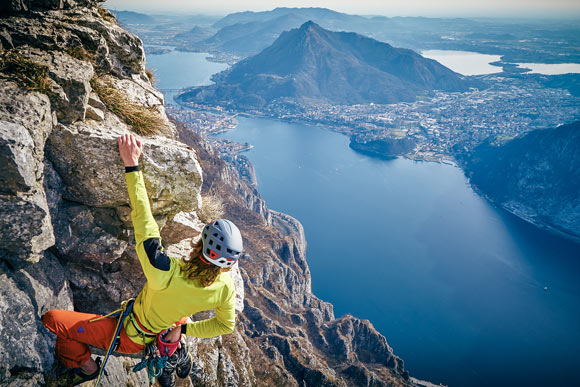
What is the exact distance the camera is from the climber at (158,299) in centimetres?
302

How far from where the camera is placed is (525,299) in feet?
200

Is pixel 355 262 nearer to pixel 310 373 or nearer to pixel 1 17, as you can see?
pixel 310 373

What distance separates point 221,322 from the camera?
350cm

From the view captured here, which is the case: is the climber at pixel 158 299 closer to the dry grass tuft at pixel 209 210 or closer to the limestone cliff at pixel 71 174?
the limestone cliff at pixel 71 174

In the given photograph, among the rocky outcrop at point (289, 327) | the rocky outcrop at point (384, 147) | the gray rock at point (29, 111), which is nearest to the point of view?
the gray rock at point (29, 111)

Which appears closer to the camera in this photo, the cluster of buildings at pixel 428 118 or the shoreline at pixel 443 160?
the shoreline at pixel 443 160

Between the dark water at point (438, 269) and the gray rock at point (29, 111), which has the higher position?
the gray rock at point (29, 111)

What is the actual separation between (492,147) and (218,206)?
145m

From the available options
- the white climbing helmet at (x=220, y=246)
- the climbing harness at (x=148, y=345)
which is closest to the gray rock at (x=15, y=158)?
the climbing harness at (x=148, y=345)

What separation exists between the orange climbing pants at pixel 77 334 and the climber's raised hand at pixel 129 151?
1.83m

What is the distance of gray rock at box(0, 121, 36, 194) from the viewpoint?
3314 mm

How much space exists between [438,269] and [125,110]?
237 ft

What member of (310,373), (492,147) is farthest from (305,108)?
(310,373)

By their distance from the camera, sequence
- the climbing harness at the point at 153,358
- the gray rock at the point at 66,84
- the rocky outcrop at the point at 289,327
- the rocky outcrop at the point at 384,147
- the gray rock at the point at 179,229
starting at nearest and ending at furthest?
the climbing harness at the point at 153,358 < the gray rock at the point at 66,84 < the gray rock at the point at 179,229 < the rocky outcrop at the point at 289,327 < the rocky outcrop at the point at 384,147
